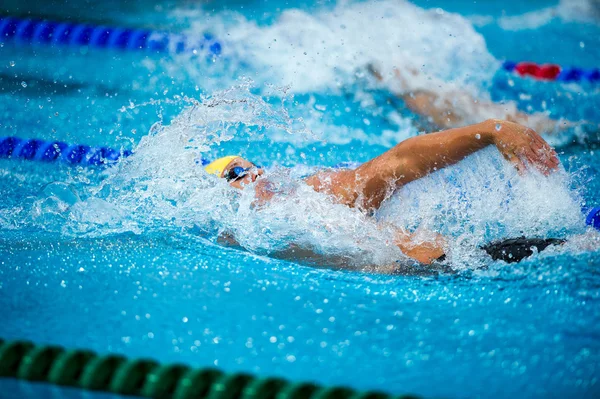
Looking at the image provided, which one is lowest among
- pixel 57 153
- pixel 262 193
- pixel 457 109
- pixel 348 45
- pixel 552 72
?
pixel 262 193

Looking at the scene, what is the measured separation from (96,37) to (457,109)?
8.43 ft

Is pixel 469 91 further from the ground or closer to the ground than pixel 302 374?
further from the ground

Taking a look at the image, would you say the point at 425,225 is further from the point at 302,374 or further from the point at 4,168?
the point at 4,168

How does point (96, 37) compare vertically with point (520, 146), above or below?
above

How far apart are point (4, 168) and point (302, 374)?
2.65 m

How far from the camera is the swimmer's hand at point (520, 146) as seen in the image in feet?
6.80

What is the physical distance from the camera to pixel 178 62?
4.57m

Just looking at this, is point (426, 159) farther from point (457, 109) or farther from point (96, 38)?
point (96, 38)

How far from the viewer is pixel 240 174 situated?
2580 mm

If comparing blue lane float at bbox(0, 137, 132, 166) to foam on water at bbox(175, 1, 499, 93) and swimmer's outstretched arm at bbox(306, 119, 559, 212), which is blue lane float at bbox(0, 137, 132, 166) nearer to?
foam on water at bbox(175, 1, 499, 93)

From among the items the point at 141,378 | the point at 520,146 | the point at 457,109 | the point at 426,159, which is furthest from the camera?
the point at 457,109

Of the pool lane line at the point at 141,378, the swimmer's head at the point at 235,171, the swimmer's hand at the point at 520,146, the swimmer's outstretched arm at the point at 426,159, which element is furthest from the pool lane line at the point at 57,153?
the pool lane line at the point at 141,378

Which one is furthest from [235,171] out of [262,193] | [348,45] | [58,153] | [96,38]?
[96,38]

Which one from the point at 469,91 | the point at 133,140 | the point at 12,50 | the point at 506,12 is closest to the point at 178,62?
the point at 133,140
